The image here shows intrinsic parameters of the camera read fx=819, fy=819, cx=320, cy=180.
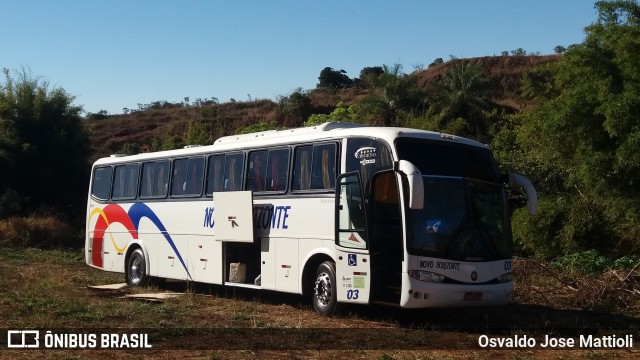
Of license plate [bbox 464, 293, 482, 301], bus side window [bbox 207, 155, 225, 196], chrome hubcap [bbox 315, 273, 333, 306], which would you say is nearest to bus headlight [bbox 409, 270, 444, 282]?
license plate [bbox 464, 293, 482, 301]

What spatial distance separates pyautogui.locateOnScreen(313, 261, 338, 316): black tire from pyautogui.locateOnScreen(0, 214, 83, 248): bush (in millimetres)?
20375

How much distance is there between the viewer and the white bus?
1261 cm

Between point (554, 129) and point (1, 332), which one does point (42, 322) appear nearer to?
point (1, 332)

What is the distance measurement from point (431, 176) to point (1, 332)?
6.66 m

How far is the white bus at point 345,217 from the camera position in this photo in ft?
41.4

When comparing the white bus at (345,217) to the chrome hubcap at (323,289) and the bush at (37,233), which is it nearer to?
the chrome hubcap at (323,289)

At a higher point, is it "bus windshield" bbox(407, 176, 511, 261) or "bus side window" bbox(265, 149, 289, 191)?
"bus side window" bbox(265, 149, 289, 191)

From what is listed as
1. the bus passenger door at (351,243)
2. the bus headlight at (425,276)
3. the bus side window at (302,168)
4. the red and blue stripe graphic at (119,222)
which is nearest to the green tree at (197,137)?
the red and blue stripe graphic at (119,222)

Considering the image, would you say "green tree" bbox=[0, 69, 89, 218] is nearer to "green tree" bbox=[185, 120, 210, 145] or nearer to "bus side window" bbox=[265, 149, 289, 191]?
"green tree" bbox=[185, 120, 210, 145]

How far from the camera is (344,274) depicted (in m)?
13.5

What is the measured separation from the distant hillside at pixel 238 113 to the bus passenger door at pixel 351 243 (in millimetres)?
40843

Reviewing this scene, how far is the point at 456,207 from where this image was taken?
1284cm

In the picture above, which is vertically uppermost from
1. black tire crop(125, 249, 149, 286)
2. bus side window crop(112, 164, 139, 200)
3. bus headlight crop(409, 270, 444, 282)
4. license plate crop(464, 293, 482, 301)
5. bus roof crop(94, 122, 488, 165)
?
bus roof crop(94, 122, 488, 165)

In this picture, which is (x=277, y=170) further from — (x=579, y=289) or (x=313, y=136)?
(x=579, y=289)
